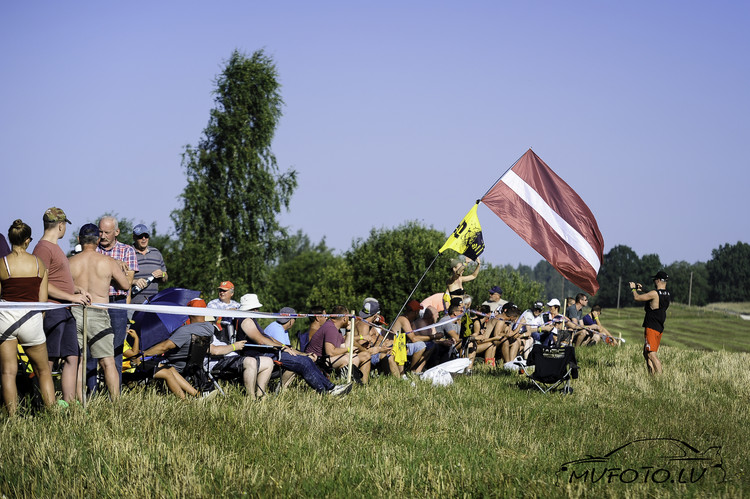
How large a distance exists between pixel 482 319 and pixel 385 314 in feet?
135

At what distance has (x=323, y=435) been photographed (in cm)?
714

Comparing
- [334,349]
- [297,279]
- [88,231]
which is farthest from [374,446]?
[297,279]

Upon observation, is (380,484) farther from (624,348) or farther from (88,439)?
(624,348)

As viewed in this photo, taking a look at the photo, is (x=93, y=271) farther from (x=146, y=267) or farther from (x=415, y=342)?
(x=415, y=342)

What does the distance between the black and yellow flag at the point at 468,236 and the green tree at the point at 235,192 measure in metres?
25.4

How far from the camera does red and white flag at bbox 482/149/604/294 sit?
12758 mm

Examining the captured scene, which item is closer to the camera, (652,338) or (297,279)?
(652,338)

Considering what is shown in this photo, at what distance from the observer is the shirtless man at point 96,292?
8.00m

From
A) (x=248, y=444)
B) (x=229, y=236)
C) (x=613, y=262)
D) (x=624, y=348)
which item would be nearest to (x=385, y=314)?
(x=229, y=236)

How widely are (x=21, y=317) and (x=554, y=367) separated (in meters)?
7.23

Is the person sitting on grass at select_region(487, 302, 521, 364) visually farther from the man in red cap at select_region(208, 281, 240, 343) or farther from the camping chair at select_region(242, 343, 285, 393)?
the camping chair at select_region(242, 343, 285, 393)

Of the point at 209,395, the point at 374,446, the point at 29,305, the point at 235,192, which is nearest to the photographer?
the point at 374,446

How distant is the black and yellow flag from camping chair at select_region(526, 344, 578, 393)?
2240mm

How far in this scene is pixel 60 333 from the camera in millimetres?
7551
